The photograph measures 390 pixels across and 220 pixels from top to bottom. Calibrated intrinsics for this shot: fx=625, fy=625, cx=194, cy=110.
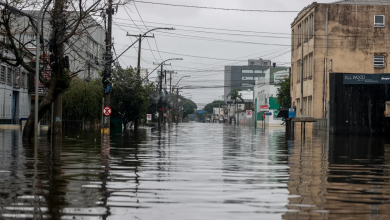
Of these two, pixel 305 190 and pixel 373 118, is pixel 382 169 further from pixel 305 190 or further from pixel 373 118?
pixel 373 118

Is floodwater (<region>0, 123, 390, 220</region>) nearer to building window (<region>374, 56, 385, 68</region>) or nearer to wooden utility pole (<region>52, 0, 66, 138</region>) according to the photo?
wooden utility pole (<region>52, 0, 66, 138</region>)

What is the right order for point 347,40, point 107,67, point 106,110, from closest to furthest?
point 107,67, point 106,110, point 347,40

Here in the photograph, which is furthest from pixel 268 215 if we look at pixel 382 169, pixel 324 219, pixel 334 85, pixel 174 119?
pixel 174 119

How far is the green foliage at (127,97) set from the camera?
5784 centimetres

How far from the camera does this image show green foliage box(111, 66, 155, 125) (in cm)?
5784

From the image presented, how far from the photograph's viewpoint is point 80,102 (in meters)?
56.8

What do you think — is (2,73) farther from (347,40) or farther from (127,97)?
(347,40)

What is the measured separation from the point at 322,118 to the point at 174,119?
11780cm

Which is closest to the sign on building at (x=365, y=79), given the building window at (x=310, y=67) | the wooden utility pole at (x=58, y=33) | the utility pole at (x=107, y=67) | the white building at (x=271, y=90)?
the building window at (x=310, y=67)

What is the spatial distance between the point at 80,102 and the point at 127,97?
4.34m

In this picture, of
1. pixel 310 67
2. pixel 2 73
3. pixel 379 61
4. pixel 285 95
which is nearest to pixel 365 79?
pixel 379 61

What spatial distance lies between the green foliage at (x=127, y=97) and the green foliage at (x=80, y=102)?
1.78 m

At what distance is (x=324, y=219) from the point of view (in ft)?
25.4

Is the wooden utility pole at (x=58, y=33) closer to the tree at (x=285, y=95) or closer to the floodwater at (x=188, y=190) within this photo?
the floodwater at (x=188, y=190)
